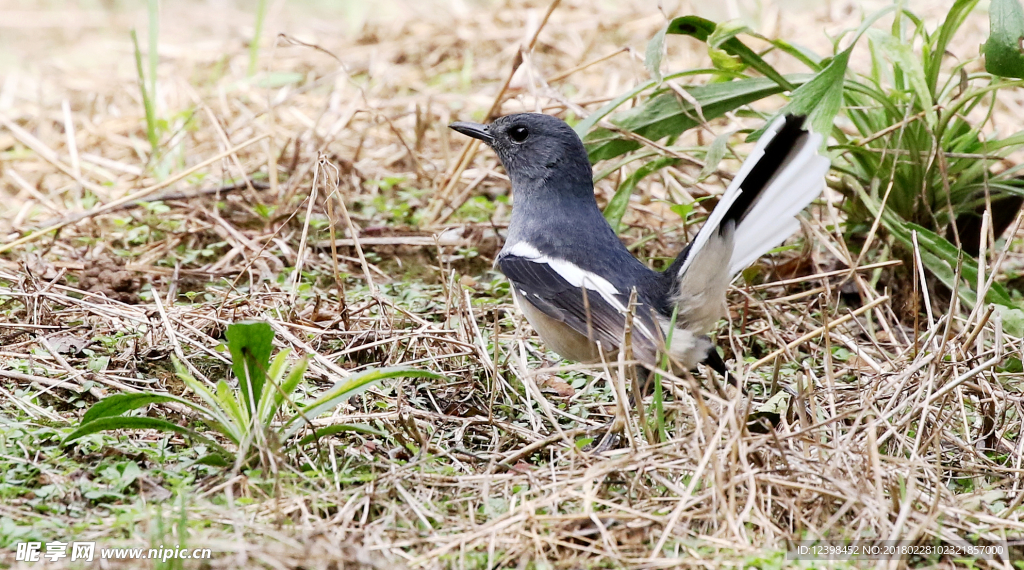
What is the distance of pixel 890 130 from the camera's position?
3.97 meters

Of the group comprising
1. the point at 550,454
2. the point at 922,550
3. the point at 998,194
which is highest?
the point at 998,194

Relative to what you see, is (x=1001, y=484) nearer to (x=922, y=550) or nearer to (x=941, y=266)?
(x=922, y=550)

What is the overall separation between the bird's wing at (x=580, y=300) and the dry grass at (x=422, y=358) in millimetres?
211

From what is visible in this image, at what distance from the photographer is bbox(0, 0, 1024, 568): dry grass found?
238 centimetres

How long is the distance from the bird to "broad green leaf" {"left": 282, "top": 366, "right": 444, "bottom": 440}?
2.13ft

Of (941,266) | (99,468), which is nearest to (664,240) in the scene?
(941,266)

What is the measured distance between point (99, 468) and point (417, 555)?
3.31 feet

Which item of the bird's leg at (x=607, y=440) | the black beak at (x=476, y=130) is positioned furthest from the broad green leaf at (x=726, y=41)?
the bird's leg at (x=607, y=440)

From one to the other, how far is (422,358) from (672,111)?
5.69ft

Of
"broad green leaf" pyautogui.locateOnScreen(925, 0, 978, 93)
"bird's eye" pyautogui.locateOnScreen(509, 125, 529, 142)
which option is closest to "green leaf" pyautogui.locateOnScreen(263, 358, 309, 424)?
"bird's eye" pyautogui.locateOnScreen(509, 125, 529, 142)

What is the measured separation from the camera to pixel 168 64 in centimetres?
761

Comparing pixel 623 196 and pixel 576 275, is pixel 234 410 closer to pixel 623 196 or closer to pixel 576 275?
pixel 576 275

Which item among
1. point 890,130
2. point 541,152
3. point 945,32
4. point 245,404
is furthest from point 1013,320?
point 245,404

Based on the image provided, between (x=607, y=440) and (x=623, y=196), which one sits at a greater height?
(x=623, y=196)
